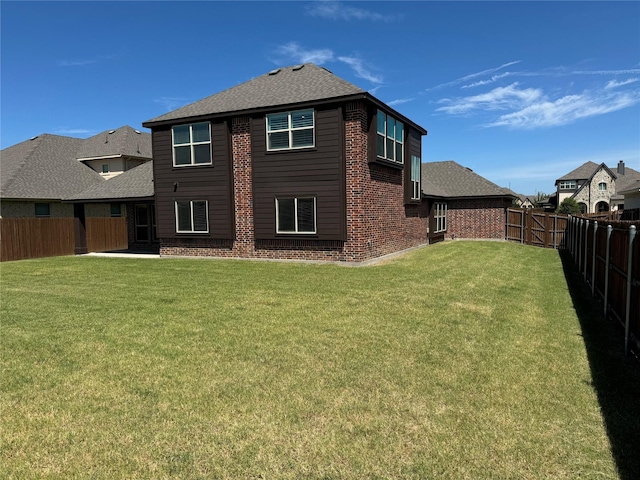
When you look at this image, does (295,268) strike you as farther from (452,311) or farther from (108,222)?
(108,222)

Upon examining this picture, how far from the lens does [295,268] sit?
43.1 feet

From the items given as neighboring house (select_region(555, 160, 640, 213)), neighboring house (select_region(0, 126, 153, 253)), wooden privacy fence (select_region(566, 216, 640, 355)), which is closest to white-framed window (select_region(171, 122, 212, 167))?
neighboring house (select_region(0, 126, 153, 253))

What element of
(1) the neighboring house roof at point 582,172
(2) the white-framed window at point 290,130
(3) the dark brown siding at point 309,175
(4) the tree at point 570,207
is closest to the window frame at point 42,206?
(3) the dark brown siding at point 309,175

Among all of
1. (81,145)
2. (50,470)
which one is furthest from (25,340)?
(81,145)

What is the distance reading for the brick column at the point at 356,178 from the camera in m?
13.8

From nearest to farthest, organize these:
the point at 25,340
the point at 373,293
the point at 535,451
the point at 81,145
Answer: the point at 535,451 < the point at 25,340 < the point at 373,293 < the point at 81,145

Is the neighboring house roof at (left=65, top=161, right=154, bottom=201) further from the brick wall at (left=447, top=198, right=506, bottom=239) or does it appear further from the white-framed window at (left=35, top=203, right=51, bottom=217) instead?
the brick wall at (left=447, top=198, right=506, bottom=239)

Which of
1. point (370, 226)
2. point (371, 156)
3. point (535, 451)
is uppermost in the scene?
point (371, 156)

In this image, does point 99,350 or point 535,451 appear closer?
point 535,451

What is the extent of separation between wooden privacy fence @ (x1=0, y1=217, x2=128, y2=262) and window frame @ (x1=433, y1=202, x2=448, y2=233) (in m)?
17.8

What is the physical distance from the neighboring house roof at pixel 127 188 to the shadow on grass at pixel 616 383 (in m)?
17.2

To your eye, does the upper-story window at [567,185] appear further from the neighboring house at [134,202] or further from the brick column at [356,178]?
the neighboring house at [134,202]

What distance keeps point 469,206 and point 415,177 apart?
825 centimetres

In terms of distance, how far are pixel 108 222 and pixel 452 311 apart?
67.5 ft
